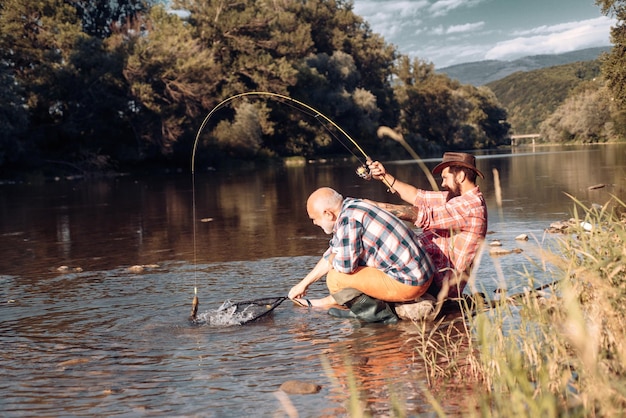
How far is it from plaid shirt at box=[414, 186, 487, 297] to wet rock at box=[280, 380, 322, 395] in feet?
7.09

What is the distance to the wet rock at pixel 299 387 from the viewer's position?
4570mm

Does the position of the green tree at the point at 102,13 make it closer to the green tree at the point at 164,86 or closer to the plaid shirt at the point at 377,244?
the green tree at the point at 164,86

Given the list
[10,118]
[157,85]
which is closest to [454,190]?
[10,118]

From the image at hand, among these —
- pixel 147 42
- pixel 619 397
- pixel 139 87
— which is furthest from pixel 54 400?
pixel 147 42

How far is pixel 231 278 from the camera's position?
29.4 ft

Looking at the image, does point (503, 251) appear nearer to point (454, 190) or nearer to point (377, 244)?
point (454, 190)

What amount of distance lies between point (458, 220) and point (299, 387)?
2424 mm

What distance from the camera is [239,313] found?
681cm

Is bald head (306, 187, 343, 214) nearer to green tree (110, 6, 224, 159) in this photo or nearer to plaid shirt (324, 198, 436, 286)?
plaid shirt (324, 198, 436, 286)

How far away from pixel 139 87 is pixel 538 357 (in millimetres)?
41046

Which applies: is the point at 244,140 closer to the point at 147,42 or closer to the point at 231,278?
the point at 147,42

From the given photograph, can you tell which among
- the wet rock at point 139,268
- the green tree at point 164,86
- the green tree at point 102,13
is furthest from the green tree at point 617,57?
the green tree at point 102,13

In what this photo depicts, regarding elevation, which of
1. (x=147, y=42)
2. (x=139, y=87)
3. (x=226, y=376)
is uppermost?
(x=147, y=42)

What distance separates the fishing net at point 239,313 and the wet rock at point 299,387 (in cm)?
195
